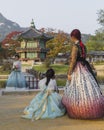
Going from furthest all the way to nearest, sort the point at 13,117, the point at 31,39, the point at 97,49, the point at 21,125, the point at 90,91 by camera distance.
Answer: the point at 97,49 → the point at 31,39 → the point at 13,117 → the point at 90,91 → the point at 21,125

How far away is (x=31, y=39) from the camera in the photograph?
202 feet

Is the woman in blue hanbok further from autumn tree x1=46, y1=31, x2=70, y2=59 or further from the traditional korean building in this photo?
autumn tree x1=46, y1=31, x2=70, y2=59

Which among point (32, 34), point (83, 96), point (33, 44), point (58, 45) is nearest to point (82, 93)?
point (83, 96)

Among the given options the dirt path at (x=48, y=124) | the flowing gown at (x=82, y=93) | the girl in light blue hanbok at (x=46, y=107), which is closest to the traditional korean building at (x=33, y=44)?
the girl in light blue hanbok at (x=46, y=107)

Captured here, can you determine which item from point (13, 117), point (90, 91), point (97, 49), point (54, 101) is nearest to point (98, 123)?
point (90, 91)

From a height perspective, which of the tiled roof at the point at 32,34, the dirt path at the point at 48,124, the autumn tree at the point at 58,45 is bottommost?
the dirt path at the point at 48,124

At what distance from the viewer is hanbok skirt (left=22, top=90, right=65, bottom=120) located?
783cm

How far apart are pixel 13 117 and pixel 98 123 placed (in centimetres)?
193

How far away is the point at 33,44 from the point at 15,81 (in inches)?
1912

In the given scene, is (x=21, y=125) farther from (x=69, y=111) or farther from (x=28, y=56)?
(x=28, y=56)

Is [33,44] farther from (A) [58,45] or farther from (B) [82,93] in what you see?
(B) [82,93]

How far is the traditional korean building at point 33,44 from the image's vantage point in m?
61.3

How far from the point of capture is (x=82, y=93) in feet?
24.6

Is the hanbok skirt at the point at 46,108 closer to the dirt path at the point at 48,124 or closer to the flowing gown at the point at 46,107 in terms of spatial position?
the flowing gown at the point at 46,107
